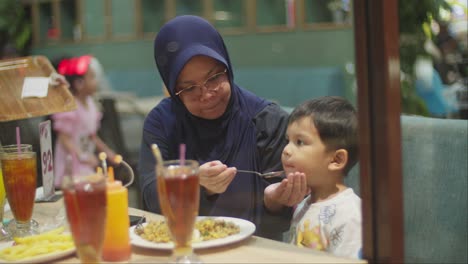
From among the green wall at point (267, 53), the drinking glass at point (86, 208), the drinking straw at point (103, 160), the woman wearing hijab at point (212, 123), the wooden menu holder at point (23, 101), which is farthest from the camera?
the green wall at point (267, 53)

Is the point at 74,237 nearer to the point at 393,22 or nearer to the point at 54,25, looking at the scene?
the point at 393,22

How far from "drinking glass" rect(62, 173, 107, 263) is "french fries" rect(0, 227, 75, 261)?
160 mm

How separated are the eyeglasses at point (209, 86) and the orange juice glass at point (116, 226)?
524 mm

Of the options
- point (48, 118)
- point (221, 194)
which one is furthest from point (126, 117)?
point (221, 194)

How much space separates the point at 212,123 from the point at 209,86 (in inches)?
5.5

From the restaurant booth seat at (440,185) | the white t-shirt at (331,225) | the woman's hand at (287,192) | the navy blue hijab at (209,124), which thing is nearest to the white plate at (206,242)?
the white t-shirt at (331,225)

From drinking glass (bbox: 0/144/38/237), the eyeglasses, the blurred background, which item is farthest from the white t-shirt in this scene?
drinking glass (bbox: 0/144/38/237)

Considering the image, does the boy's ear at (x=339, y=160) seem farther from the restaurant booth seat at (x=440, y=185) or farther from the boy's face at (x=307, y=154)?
the restaurant booth seat at (x=440, y=185)

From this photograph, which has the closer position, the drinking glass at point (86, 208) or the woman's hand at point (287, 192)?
the drinking glass at point (86, 208)

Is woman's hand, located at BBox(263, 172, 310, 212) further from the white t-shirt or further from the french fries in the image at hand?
the french fries

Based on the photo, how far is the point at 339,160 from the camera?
4.64 feet

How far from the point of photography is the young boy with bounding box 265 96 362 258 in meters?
1.28

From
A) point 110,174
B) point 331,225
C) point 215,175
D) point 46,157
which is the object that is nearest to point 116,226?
point 110,174

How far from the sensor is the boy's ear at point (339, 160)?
137 cm
